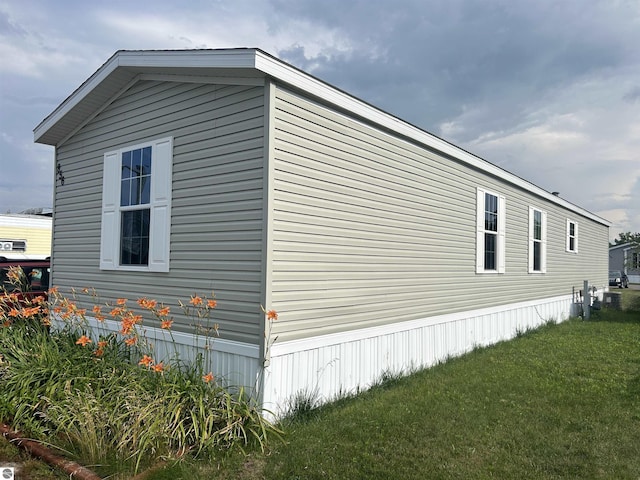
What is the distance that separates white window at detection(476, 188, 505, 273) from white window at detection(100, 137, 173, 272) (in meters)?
5.92

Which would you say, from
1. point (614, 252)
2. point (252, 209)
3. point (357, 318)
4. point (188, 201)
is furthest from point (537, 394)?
point (614, 252)

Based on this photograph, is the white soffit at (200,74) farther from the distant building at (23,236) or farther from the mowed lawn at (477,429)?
the distant building at (23,236)

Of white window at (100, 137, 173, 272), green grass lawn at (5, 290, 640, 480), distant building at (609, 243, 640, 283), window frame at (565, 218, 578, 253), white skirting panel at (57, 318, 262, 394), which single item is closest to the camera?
green grass lawn at (5, 290, 640, 480)

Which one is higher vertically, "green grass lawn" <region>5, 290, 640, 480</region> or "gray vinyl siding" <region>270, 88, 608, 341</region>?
"gray vinyl siding" <region>270, 88, 608, 341</region>

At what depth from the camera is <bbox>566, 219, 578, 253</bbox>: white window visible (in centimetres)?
1432

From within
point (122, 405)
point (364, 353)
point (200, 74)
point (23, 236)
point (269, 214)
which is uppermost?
point (200, 74)

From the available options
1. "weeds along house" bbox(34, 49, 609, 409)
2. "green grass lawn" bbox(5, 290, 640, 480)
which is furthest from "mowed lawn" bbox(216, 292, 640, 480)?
"weeds along house" bbox(34, 49, 609, 409)

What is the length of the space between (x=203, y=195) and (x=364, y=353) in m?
2.81

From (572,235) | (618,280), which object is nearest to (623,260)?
(618,280)

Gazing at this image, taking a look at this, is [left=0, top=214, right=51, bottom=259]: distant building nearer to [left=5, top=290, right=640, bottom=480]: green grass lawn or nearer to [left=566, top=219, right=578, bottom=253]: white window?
[left=5, top=290, right=640, bottom=480]: green grass lawn

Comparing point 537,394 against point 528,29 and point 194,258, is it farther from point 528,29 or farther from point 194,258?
point 528,29

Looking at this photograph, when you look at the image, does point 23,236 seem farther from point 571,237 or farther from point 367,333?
point 571,237

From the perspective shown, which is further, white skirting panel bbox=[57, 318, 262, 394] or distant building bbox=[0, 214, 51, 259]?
distant building bbox=[0, 214, 51, 259]

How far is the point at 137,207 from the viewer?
5977mm
